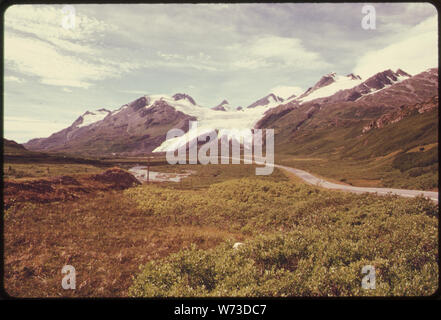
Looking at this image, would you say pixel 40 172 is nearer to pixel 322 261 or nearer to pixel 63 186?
pixel 63 186

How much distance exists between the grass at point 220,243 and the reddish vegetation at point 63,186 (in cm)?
94

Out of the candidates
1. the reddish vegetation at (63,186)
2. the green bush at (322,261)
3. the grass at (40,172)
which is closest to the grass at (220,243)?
the green bush at (322,261)

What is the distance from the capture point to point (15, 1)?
4.68 meters

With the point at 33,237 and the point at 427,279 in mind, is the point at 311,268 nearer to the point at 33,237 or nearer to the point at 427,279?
the point at 427,279

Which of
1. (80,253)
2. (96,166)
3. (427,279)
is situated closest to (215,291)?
(427,279)

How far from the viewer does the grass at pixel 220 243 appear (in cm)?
427

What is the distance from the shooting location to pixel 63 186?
42.5 feet

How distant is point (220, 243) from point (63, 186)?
12.0m

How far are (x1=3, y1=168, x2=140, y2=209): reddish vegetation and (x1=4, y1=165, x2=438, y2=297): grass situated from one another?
0.94 meters

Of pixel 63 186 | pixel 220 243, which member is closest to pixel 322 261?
pixel 220 243

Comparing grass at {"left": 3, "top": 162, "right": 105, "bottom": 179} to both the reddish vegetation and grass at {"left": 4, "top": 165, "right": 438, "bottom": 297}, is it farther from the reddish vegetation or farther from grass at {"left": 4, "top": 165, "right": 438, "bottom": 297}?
grass at {"left": 4, "top": 165, "right": 438, "bottom": 297}

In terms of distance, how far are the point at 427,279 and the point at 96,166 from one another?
73.5ft

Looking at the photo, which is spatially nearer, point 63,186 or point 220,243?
point 220,243

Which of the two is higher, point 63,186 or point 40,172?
point 40,172
